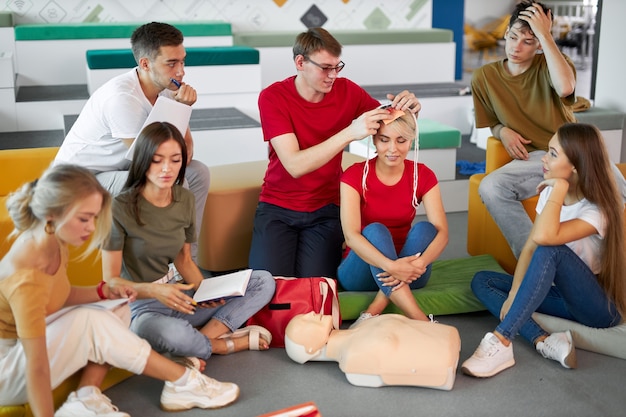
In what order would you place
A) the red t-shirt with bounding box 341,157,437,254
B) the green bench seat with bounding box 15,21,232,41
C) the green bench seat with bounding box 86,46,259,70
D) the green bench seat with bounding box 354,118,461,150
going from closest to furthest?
the red t-shirt with bounding box 341,157,437,254, the green bench seat with bounding box 354,118,461,150, the green bench seat with bounding box 86,46,259,70, the green bench seat with bounding box 15,21,232,41

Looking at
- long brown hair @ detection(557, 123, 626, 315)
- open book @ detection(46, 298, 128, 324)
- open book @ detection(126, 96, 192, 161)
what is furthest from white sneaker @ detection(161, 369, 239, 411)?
long brown hair @ detection(557, 123, 626, 315)

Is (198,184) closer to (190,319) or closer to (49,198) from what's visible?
(190,319)

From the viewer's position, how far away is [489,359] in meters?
2.81

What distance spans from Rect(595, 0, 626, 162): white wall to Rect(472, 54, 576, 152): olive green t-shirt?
151cm

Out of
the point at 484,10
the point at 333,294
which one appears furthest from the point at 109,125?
the point at 484,10

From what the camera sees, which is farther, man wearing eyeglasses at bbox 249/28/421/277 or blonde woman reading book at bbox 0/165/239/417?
man wearing eyeglasses at bbox 249/28/421/277

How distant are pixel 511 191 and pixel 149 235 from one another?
1.61 metres

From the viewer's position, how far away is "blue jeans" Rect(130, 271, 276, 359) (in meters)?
2.75

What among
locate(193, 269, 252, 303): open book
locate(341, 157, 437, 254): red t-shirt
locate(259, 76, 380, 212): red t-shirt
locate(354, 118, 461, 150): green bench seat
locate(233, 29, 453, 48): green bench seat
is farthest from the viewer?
locate(233, 29, 453, 48): green bench seat

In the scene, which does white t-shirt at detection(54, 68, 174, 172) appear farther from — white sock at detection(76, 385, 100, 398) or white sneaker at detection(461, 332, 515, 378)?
white sneaker at detection(461, 332, 515, 378)

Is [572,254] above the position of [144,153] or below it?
below

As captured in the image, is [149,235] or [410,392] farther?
[149,235]

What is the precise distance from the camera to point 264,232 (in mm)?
3434

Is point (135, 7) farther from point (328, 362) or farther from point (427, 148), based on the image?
point (328, 362)
